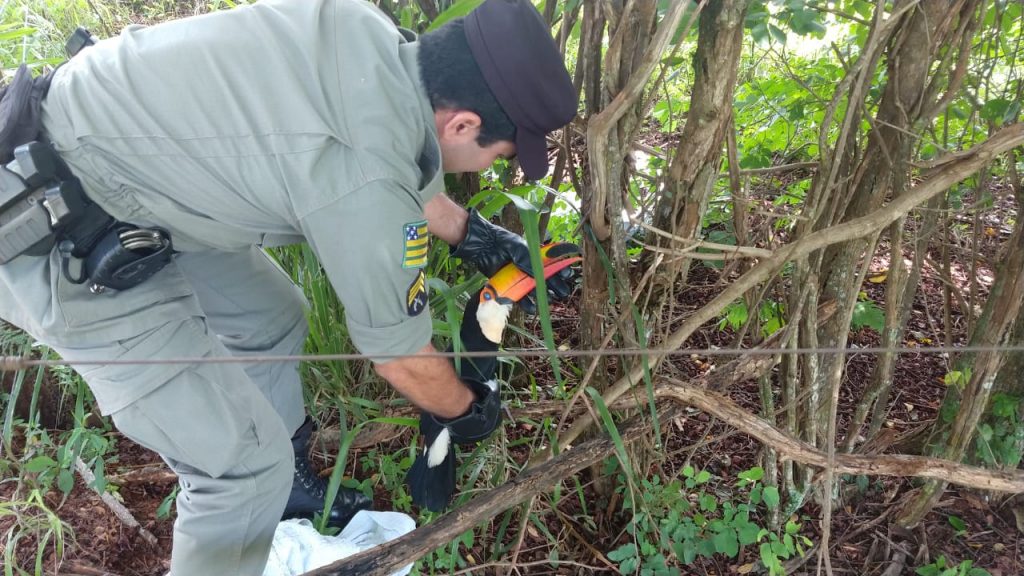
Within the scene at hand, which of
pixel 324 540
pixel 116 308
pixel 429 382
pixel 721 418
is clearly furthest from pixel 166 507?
pixel 721 418

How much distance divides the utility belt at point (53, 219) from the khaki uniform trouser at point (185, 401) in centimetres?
7

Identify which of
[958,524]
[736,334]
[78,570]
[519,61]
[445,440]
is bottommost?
[78,570]

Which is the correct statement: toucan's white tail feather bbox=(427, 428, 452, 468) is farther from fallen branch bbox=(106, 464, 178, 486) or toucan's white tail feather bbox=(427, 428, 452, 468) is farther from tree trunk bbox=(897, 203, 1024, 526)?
tree trunk bbox=(897, 203, 1024, 526)

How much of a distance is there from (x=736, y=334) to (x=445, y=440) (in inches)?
35.1

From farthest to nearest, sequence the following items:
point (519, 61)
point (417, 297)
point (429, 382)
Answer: point (429, 382)
point (417, 297)
point (519, 61)

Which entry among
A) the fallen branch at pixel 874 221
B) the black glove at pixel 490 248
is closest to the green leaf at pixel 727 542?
the fallen branch at pixel 874 221

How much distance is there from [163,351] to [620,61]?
1198mm

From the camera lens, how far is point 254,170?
4.37ft

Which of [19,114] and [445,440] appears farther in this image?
[445,440]

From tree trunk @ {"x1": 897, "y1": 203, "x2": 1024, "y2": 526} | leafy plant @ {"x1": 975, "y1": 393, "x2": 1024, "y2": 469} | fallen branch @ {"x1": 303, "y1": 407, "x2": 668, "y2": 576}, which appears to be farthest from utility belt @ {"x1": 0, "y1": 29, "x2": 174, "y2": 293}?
leafy plant @ {"x1": 975, "y1": 393, "x2": 1024, "y2": 469}

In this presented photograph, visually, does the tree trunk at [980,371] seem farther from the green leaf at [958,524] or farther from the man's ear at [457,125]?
the man's ear at [457,125]

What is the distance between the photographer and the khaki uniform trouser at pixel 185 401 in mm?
1445

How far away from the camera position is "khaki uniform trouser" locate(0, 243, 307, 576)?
4.74 feet

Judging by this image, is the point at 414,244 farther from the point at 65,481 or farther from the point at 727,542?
the point at 65,481
